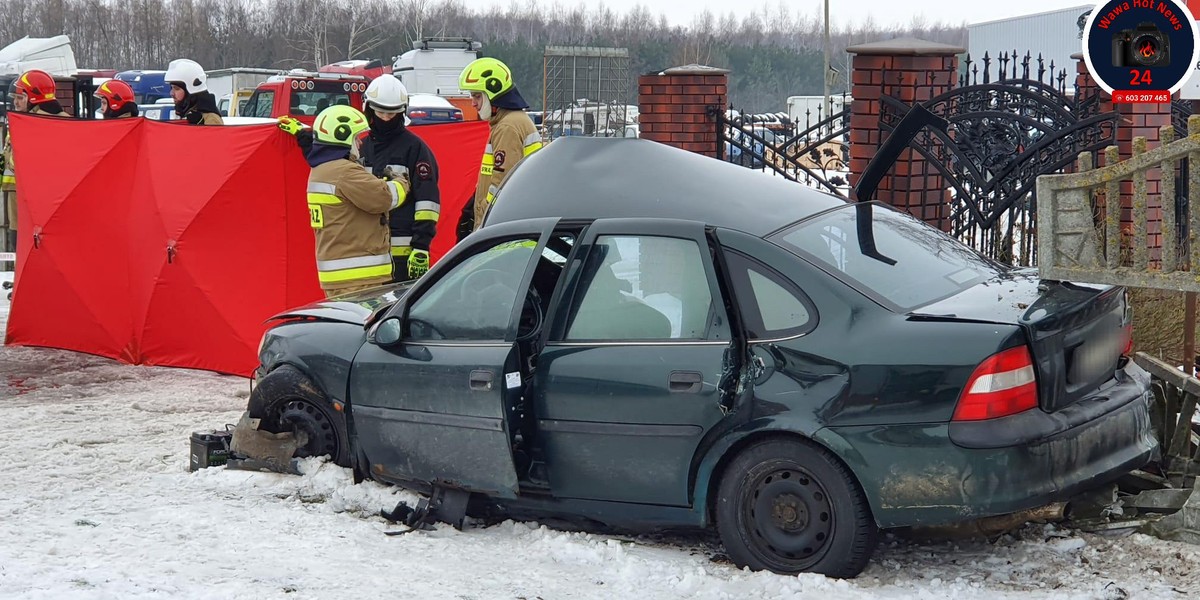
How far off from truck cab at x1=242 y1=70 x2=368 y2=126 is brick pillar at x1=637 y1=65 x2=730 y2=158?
1288 centimetres

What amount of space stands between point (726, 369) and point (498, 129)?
4733 mm

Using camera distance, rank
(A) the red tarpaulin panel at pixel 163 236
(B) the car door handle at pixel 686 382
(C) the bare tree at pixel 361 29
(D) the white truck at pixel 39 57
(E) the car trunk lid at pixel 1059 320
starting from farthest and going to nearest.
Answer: (C) the bare tree at pixel 361 29
(D) the white truck at pixel 39 57
(A) the red tarpaulin panel at pixel 163 236
(B) the car door handle at pixel 686 382
(E) the car trunk lid at pixel 1059 320

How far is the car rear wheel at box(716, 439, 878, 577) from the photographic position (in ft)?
14.4

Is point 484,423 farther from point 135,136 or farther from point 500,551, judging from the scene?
point 135,136

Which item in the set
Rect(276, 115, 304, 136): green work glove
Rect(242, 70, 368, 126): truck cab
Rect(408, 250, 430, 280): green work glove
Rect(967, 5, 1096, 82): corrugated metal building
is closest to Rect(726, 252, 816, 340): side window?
Rect(408, 250, 430, 280): green work glove

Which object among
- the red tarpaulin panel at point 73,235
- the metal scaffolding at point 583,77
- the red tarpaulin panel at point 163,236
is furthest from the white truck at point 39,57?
the red tarpaulin panel at point 163,236

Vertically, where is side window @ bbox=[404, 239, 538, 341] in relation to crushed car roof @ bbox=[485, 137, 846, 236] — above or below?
below

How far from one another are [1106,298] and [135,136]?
24.0 feet

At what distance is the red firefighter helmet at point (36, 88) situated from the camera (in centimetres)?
1321

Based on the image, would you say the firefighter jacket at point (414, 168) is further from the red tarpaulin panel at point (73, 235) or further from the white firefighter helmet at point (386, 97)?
the red tarpaulin panel at point (73, 235)

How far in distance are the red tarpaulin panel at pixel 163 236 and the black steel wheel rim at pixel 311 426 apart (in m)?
3.10

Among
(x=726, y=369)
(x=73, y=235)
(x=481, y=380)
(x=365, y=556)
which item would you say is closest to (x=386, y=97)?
(x=73, y=235)

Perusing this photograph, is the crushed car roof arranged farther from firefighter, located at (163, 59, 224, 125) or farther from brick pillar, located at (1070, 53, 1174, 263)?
firefighter, located at (163, 59, 224, 125)

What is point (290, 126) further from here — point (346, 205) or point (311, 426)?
point (311, 426)
